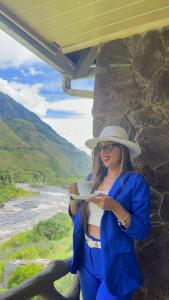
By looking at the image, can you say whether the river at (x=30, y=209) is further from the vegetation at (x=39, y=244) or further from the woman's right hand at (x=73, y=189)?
the woman's right hand at (x=73, y=189)

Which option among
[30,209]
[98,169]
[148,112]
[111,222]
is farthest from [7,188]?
[111,222]

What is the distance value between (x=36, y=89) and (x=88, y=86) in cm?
71

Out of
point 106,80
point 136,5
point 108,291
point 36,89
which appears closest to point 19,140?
point 36,89

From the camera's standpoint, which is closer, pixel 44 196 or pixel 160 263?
pixel 160 263

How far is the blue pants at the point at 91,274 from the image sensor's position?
67.8 inches

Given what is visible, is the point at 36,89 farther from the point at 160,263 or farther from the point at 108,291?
the point at 108,291

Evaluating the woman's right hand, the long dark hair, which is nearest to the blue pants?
the long dark hair

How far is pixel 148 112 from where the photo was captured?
2.23 m

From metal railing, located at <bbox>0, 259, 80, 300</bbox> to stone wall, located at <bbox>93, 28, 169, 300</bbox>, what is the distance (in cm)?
48

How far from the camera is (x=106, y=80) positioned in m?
2.43

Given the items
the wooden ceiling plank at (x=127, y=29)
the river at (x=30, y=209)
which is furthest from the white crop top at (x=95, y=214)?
the river at (x=30, y=209)

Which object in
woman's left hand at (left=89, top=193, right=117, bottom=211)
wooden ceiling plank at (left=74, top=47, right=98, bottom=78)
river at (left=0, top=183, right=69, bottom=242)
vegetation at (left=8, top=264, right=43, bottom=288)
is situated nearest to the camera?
woman's left hand at (left=89, top=193, right=117, bottom=211)

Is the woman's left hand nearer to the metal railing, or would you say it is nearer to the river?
the metal railing

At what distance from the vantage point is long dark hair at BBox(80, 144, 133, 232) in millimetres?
1825
